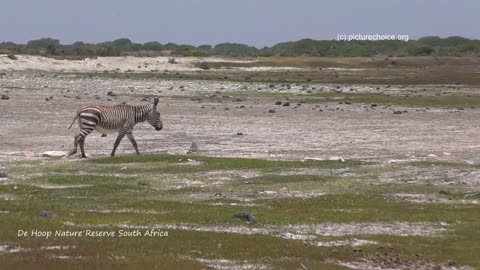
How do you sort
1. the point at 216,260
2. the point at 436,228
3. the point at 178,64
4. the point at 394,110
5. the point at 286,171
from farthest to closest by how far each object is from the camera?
the point at 178,64 < the point at 394,110 < the point at 286,171 < the point at 436,228 < the point at 216,260

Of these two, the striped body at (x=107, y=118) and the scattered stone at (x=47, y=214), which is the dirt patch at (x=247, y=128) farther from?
the scattered stone at (x=47, y=214)

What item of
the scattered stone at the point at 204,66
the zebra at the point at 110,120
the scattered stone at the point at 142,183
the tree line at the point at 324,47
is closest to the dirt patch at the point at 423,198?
the scattered stone at the point at 142,183

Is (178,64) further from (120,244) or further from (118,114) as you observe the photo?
(120,244)

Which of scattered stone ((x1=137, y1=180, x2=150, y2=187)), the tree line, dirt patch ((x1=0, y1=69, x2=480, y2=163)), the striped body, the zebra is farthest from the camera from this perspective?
the tree line

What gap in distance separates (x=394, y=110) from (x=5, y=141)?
22.5 meters

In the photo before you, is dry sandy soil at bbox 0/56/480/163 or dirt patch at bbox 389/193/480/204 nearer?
dirt patch at bbox 389/193/480/204

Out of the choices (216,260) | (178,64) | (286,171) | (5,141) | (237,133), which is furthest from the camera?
(178,64)

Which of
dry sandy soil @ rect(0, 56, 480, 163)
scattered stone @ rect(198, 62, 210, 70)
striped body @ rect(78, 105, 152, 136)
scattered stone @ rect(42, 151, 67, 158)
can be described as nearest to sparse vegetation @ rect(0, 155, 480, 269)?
scattered stone @ rect(42, 151, 67, 158)

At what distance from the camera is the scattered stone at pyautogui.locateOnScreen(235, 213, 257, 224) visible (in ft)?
50.7

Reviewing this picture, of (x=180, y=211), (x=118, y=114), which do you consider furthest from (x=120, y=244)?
(x=118, y=114)

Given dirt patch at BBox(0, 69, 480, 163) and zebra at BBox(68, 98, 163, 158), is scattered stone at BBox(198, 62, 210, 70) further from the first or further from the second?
zebra at BBox(68, 98, 163, 158)

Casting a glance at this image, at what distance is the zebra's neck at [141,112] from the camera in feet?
87.6

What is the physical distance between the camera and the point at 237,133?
33.4 meters

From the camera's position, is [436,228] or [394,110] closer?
[436,228]
